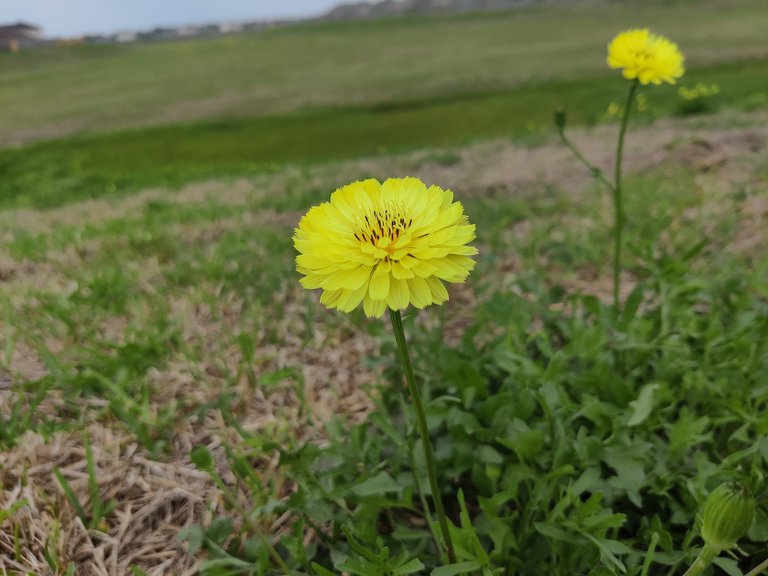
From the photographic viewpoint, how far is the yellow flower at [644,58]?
2008 mm

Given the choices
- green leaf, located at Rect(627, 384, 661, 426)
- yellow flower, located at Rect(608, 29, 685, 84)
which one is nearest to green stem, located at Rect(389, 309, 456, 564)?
green leaf, located at Rect(627, 384, 661, 426)

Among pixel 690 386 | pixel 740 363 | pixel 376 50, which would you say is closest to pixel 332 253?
pixel 690 386

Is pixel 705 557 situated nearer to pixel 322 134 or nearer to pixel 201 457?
pixel 201 457

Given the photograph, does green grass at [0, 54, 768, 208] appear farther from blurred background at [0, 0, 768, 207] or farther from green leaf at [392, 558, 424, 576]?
green leaf at [392, 558, 424, 576]

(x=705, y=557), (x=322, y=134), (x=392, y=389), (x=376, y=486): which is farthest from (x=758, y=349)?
(x=322, y=134)

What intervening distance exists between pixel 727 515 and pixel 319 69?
3653cm

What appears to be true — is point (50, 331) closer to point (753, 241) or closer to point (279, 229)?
point (279, 229)

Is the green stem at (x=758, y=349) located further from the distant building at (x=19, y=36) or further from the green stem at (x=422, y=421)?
the distant building at (x=19, y=36)

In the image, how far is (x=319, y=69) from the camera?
34.3 meters

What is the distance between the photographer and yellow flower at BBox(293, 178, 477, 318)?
1.08m

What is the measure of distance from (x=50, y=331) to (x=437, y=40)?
50875mm

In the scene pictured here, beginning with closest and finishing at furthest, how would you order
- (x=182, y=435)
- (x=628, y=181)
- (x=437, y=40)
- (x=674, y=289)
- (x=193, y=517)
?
1. (x=193, y=517)
2. (x=182, y=435)
3. (x=674, y=289)
4. (x=628, y=181)
5. (x=437, y=40)

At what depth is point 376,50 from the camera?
43.8 meters

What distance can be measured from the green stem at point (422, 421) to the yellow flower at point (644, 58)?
1550 mm
